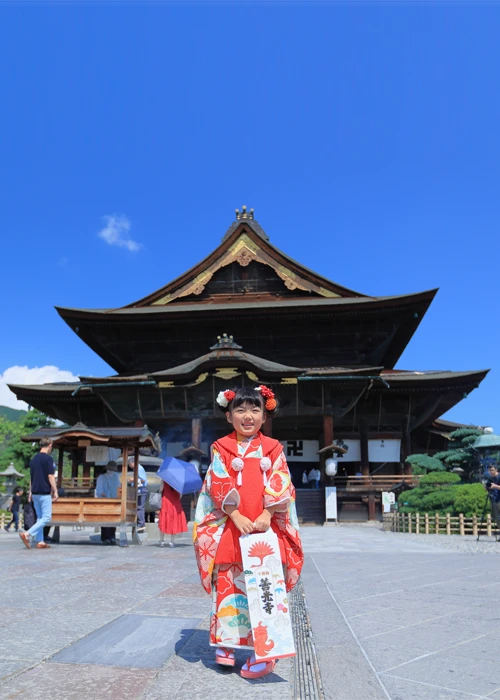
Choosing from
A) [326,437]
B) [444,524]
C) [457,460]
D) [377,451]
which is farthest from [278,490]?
[377,451]

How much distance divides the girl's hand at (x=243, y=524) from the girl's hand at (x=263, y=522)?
0.10 feet

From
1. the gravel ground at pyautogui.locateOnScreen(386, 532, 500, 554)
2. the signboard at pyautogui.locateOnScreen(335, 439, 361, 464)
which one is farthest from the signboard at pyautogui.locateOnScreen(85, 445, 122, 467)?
the signboard at pyautogui.locateOnScreen(335, 439, 361, 464)

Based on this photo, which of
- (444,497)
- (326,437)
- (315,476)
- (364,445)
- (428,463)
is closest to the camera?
(444,497)

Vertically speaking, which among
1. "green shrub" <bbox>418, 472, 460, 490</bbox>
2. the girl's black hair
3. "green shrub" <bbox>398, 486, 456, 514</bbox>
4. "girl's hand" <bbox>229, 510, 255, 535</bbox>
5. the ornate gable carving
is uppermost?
the ornate gable carving

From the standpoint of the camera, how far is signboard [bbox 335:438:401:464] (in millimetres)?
21188

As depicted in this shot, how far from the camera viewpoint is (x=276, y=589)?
9.01 ft

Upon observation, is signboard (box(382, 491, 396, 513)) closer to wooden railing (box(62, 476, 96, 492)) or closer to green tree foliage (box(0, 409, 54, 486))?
A: wooden railing (box(62, 476, 96, 492))

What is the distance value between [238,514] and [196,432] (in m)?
16.4

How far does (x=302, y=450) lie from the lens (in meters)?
21.4

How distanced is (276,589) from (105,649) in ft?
3.13

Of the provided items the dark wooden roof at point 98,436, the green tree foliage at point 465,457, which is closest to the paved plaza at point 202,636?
the dark wooden roof at point 98,436

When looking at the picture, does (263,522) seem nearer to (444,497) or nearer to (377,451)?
(444,497)

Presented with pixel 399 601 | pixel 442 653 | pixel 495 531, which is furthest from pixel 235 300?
pixel 442 653

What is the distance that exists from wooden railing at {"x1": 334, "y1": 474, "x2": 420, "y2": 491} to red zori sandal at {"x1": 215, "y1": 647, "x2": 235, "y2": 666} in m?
16.7
